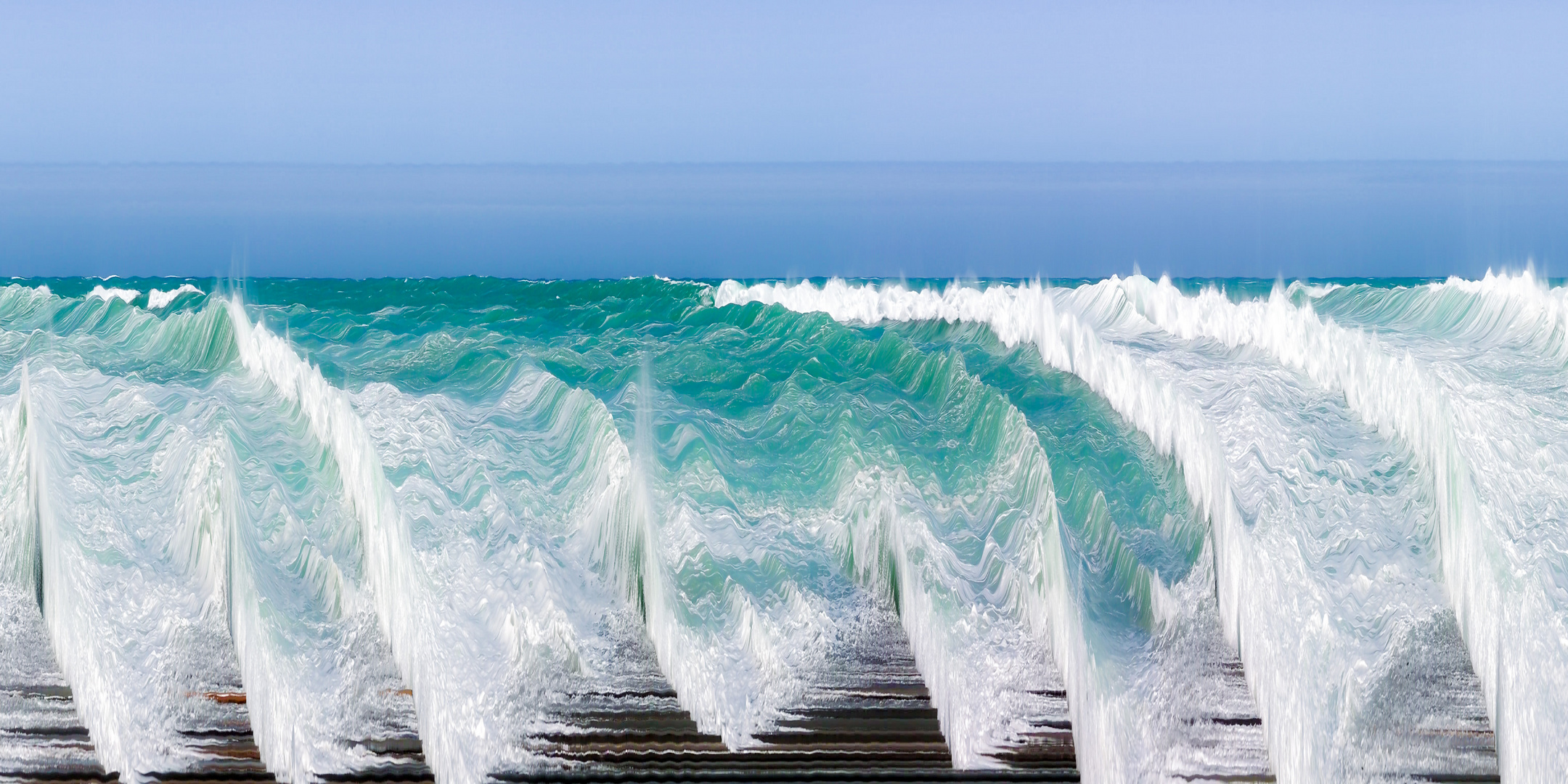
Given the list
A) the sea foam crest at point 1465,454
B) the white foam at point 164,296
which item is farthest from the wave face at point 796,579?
the white foam at point 164,296

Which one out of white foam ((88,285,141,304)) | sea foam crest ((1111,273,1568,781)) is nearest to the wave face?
sea foam crest ((1111,273,1568,781))

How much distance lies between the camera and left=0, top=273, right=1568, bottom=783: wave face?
4.55 m

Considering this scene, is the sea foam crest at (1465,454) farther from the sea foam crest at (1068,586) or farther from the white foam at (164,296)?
the white foam at (164,296)

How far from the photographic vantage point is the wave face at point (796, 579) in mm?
4551

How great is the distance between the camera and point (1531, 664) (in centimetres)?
456

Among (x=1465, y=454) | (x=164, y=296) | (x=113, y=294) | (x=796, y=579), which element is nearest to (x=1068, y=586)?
(x=796, y=579)

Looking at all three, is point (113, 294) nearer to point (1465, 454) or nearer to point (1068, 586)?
point (1068, 586)

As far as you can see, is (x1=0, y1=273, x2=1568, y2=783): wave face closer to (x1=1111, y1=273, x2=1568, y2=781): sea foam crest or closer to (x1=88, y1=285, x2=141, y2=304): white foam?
(x1=1111, y1=273, x2=1568, y2=781): sea foam crest

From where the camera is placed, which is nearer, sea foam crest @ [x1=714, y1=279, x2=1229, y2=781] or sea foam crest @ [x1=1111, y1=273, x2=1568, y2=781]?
sea foam crest @ [x1=1111, y1=273, x2=1568, y2=781]

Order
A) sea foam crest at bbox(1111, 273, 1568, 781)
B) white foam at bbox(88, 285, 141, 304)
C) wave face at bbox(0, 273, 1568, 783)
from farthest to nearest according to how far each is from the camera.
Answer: white foam at bbox(88, 285, 141, 304) < wave face at bbox(0, 273, 1568, 783) < sea foam crest at bbox(1111, 273, 1568, 781)

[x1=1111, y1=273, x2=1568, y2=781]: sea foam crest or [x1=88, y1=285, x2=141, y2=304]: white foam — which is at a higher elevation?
[x1=1111, y1=273, x2=1568, y2=781]: sea foam crest

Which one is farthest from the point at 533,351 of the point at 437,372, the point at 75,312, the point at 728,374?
the point at 75,312

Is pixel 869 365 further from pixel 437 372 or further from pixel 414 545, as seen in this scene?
pixel 414 545

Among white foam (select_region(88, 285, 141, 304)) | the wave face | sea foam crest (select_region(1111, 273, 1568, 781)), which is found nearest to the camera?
sea foam crest (select_region(1111, 273, 1568, 781))
